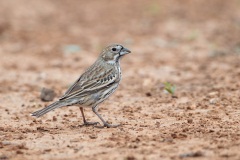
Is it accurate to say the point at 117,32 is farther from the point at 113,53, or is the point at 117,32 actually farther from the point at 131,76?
the point at 113,53

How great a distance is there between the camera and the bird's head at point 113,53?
9.08 m

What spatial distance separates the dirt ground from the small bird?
374 mm

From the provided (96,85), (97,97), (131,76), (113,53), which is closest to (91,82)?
(96,85)

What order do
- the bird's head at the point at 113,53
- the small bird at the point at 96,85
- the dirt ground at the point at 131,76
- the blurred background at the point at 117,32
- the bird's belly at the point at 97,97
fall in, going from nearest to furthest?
the dirt ground at the point at 131,76 → the small bird at the point at 96,85 → the bird's belly at the point at 97,97 → the bird's head at the point at 113,53 → the blurred background at the point at 117,32

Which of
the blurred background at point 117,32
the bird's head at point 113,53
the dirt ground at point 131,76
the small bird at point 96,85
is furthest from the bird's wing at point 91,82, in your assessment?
the blurred background at point 117,32

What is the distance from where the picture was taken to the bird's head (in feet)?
29.8

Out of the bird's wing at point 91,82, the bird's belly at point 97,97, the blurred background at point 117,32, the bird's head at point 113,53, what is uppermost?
the blurred background at point 117,32

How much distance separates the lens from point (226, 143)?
6738mm

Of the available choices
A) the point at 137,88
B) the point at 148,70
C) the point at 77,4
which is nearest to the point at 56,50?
the point at 148,70

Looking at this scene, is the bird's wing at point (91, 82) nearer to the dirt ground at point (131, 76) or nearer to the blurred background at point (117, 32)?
the dirt ground at point (131, 76)

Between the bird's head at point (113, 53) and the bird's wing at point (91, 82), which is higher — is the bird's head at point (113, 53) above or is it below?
above

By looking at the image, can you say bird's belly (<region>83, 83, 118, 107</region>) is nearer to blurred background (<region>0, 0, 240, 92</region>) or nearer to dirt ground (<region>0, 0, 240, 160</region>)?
dirt ground (<region>0, 0, 240, 160</region>)

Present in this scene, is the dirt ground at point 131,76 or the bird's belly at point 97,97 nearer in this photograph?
the dirt ground at point 131,76

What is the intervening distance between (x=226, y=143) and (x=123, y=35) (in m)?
10.9
